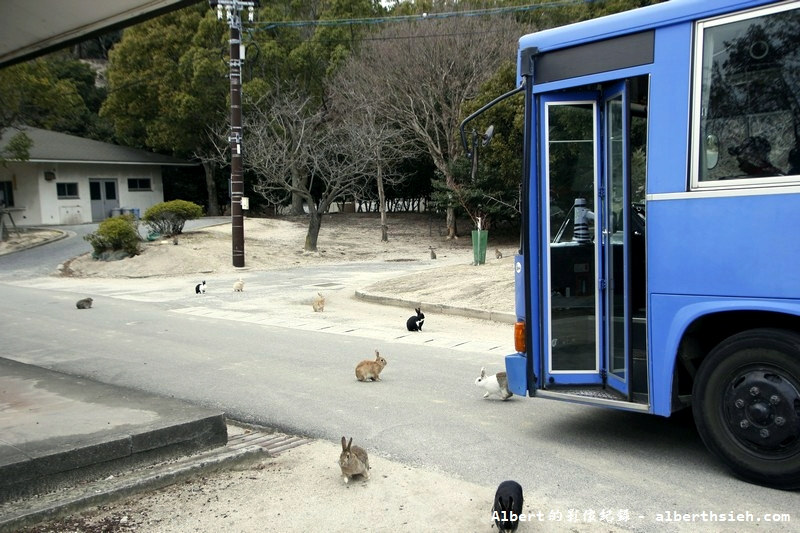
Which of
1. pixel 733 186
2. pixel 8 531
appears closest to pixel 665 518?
pixel 733 186

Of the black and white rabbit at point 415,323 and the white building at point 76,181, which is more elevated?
the white building at point 76,181

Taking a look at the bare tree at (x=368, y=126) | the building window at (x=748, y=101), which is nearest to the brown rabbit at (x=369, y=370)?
the building window at (x=748, y=101)

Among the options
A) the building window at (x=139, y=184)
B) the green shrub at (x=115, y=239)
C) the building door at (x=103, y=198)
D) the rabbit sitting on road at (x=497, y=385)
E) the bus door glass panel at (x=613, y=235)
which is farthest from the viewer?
the building window at (x=139, y=184)

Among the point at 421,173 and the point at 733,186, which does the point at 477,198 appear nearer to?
the point at 421,173

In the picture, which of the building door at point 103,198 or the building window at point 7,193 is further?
the building door at point 103,198

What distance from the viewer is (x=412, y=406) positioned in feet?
23.7

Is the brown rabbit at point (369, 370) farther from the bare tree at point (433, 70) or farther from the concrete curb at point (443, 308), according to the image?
the bare tree at point (433, 70)

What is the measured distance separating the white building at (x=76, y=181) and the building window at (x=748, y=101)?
1426 inches

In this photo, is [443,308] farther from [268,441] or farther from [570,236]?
[570,236]

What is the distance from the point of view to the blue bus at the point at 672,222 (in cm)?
457

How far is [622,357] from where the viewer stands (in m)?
5.48

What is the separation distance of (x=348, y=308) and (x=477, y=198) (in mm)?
17297

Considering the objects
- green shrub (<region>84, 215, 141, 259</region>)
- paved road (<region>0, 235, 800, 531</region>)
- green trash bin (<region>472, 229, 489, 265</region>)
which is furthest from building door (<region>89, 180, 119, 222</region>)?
paved road (<region>0, 235, 800, 531</region>)

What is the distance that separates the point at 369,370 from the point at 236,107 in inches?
706
